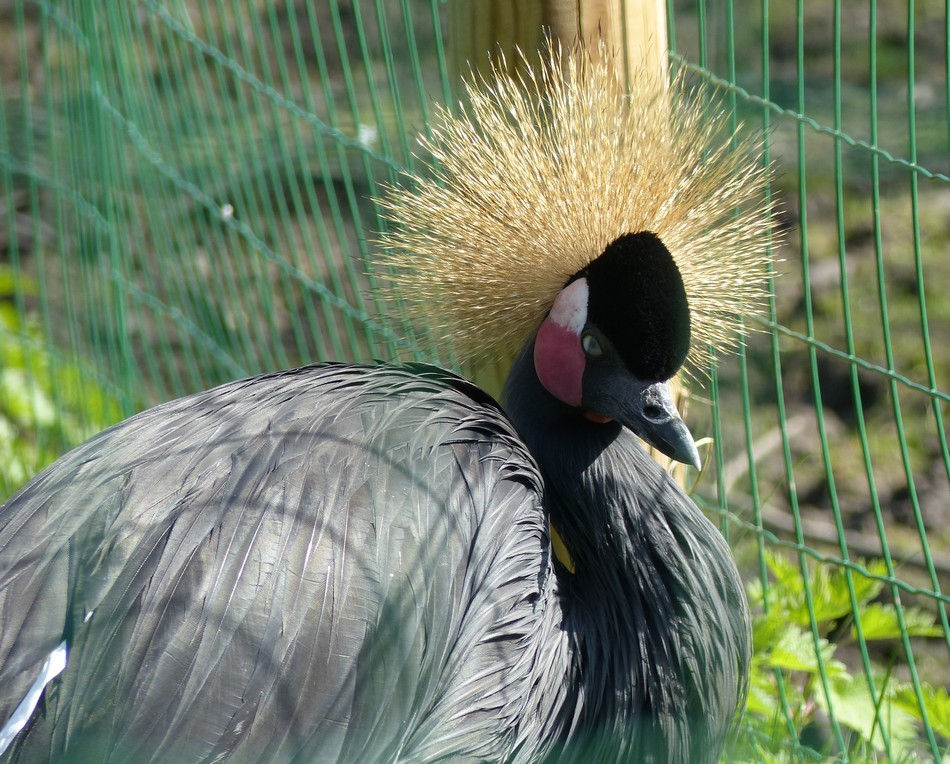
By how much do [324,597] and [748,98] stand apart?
1010mm

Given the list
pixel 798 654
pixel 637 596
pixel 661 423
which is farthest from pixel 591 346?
pixel 798 654

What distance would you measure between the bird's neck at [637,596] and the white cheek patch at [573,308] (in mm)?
152

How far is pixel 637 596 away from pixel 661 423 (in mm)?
283

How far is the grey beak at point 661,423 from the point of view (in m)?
1.69

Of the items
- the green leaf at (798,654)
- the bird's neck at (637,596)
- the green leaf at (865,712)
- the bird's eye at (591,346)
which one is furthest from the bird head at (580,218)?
the green leaf at (865,712)

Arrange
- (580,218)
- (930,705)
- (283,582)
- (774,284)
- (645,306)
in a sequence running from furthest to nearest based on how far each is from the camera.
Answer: (774,284) → (930,705) → (580,218) → (645,306) → (283,582)

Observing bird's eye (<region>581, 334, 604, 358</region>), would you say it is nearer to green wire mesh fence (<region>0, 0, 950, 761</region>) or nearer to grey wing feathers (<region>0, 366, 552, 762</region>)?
grey wing feathers (<region>0, 366, 552, 762</region>)

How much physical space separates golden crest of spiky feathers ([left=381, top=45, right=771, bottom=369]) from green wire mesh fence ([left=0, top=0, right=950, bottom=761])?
0.09 m

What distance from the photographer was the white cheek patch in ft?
5.81

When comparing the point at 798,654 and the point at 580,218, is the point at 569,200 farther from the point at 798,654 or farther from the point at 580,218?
the point at 798,654

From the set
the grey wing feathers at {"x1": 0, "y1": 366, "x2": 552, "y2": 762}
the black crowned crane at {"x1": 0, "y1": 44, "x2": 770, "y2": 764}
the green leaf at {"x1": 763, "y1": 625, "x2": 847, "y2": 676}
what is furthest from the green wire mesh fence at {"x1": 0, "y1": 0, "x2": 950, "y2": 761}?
the grey wing feathers at {"x1": 0, "y1": 366, "x2": 552, "y2": 762}

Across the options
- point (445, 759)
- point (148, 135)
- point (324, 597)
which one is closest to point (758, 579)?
point (445, 759)

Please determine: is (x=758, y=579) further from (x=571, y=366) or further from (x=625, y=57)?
(x=625, y=57)

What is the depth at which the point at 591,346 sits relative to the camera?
1749 millimetres
